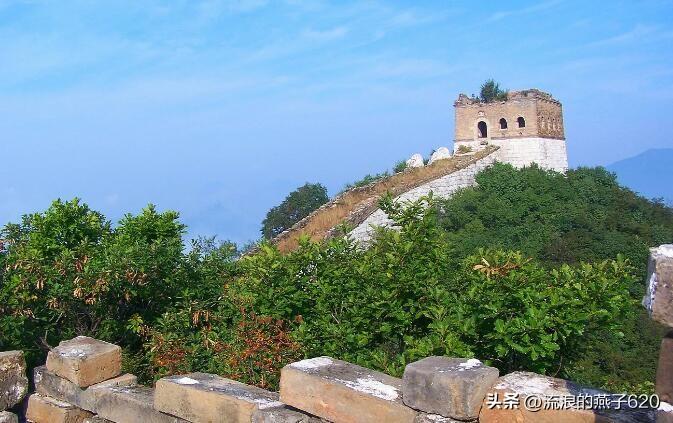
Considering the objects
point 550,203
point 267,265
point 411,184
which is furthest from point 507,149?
point 267,265

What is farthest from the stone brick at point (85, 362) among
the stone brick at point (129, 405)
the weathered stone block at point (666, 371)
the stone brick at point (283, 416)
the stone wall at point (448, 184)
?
the stone wall at point (448, 184)

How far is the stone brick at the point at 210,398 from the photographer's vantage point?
4328 mm

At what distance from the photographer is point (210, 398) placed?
443 centimetres

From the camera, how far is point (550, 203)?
105 feet

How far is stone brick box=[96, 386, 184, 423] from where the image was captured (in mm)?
4801

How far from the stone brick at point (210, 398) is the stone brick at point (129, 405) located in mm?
128

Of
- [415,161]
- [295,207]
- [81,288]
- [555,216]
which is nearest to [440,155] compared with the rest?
[415,161]

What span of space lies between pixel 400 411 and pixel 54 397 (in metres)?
3.13

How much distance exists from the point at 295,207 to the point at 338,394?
137 feet

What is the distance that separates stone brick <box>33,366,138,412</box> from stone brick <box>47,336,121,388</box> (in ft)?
0.19

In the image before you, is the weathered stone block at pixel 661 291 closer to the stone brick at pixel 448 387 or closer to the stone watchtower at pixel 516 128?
the stone brick at pixel 448 387

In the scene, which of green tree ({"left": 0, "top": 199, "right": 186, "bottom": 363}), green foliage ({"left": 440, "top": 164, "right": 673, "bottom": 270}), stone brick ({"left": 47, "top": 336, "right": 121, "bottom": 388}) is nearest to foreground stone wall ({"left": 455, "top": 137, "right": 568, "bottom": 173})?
green foliage ({"left": 440, "top": 164, "right": 673, "bottom": 270})

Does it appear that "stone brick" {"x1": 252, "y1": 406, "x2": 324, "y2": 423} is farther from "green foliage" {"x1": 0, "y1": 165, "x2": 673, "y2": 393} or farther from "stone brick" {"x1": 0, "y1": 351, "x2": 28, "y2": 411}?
"stone brick" {"x1": 0, "y1": 351, "x2": 28, "y2": 411}

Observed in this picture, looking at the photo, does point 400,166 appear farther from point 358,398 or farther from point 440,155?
point 358,398
